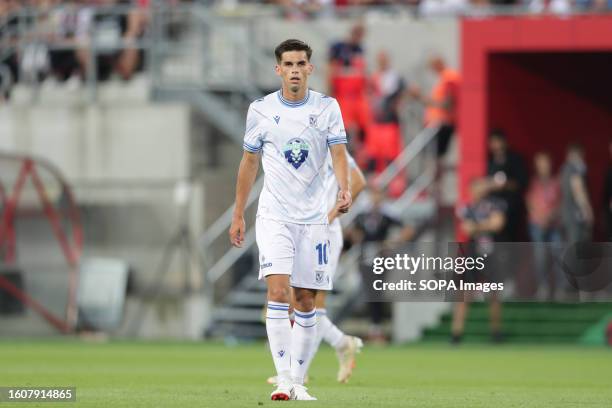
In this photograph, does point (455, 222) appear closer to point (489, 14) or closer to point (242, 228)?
point (489, 14)

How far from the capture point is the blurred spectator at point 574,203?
24047 millimetres

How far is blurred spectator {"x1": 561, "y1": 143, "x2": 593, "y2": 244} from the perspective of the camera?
2405cm

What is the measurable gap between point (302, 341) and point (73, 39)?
57.3 ft

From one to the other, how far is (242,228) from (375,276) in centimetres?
154

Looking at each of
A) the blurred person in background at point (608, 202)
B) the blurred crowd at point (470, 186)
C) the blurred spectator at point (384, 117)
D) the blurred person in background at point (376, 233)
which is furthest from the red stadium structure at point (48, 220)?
the blurred person in background at point (608, 202)

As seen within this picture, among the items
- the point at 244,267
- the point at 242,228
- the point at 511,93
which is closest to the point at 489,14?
the point at 511,93

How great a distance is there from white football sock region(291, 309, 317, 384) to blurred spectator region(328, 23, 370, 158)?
1417cm

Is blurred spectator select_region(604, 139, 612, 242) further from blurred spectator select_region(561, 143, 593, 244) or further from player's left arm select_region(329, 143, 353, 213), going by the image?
player's left arm select_region(329, 143, 353, 213)

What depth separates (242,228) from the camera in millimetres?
12039

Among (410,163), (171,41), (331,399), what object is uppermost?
(171,41)

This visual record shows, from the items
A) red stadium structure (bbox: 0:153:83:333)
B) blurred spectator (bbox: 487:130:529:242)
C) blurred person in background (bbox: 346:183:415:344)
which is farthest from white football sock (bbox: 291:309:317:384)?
red stadium structure (bbox: 0:153:83:333)

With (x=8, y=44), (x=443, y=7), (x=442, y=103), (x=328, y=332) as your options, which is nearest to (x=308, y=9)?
(x=443, y=7)

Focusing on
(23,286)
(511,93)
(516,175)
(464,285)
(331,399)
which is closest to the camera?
(331,399)

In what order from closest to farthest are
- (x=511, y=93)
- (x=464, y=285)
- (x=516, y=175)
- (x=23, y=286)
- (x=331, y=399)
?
(x=331, y=399) → (x=464, y=285) → (x=516, y=175) → (x=511, y=93) → (x=23, y=286)
